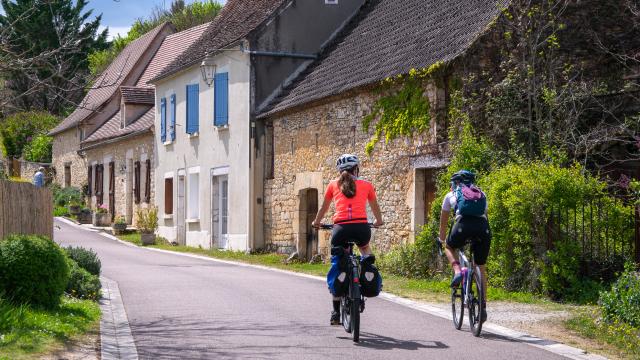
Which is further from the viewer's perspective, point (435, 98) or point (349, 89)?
point (349, 89)

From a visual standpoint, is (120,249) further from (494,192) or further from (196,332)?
(196,332)

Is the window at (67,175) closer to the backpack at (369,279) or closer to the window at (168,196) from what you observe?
the window at (168,196)

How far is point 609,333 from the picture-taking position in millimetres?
9758

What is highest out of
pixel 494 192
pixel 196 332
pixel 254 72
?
pixel 254 72

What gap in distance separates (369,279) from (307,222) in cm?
1375

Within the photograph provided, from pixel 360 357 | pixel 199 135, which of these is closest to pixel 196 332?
pixel 360 357

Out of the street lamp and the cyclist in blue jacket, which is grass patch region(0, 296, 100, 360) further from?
the street lamp

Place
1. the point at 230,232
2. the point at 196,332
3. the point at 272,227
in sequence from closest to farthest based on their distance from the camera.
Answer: the point at 196,332 < the point at 272,227 < the point at 230,232

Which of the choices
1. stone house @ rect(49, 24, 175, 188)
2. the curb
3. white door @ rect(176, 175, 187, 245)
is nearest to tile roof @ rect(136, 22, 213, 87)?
stone house @ rect(49, 24, 175, 188)

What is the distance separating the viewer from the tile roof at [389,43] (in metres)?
17.2

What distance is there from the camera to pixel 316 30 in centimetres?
2514

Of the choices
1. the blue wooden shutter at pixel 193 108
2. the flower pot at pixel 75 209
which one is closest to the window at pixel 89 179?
the flower pot at pixel 75 209

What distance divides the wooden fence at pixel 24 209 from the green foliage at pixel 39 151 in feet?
129

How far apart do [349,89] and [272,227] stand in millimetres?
6271
